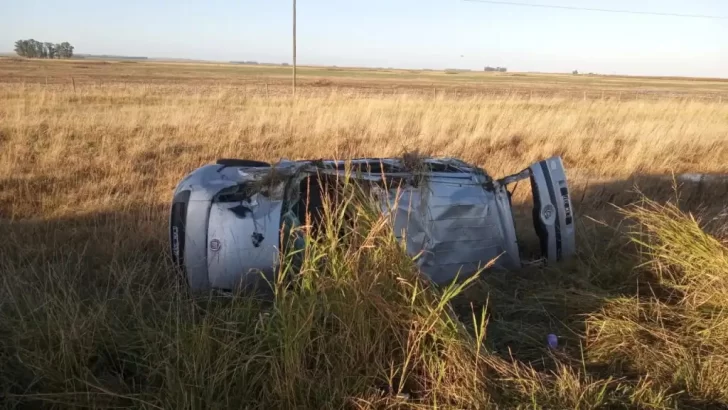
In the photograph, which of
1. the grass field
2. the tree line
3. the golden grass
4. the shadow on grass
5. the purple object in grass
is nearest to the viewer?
the grass field

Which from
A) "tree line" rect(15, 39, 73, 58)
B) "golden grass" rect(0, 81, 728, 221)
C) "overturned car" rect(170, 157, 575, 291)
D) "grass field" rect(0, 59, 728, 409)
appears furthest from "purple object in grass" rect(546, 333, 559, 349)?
"tree line" rect(15, 39, 73, 58)

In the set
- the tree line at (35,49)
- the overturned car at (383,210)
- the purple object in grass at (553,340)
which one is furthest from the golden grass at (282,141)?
the tree line at (35,49)

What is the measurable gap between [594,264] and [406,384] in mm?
2384

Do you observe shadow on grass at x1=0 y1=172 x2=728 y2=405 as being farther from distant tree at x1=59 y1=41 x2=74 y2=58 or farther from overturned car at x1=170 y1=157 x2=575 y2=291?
distant tree at x1=59 y1=41 x2=74 y2=58

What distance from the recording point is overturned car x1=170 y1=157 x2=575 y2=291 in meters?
3.62

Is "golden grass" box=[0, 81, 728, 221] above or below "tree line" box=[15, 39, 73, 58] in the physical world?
below

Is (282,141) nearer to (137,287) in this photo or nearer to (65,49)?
(137,287)

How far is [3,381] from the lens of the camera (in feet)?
8.78

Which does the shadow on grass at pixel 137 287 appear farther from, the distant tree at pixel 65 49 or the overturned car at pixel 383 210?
the distant tree at pixel 65 49

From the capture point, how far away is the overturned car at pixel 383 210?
3.62 meters

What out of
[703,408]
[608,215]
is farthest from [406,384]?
[608,215]

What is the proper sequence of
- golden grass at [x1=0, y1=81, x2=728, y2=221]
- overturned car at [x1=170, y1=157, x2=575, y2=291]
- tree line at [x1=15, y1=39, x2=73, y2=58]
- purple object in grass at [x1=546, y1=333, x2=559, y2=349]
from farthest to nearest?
tree line at [x1=15, y1=39, x2=73, y2=58], golden grass at [x1=0, y1=81, x2=728, y2=221], overturned car at [x1=170, y1=157, x2=575, y2=291], purple object in grass at [x1=546, y1=333, x2=559, y2=349]

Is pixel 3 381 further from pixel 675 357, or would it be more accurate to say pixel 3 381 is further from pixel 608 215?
pixel 608 215

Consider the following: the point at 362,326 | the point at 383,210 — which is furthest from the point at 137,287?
the point at 362,326
